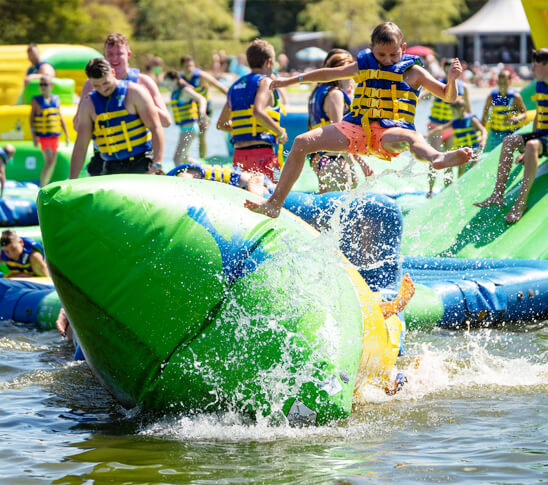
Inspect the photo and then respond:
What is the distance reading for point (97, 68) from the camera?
575 cm

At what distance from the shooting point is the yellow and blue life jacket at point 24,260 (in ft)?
24.8

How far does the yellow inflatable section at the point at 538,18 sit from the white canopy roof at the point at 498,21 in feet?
105

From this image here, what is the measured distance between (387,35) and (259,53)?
7.74 feet

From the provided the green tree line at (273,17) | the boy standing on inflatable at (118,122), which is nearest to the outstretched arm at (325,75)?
the boy standing on inflatable at (118,122)

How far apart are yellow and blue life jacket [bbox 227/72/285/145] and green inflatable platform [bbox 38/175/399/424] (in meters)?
2.86

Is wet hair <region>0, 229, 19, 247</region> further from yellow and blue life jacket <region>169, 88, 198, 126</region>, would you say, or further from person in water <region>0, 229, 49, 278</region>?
yellow and blue life jacket <region>169, 88, 198, 126</region>

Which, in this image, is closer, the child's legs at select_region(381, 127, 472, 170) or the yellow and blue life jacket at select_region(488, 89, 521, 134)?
the child's legs at select_region(381, 127, 472, 170)

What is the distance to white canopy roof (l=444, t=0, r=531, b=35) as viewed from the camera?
3944 centimetres

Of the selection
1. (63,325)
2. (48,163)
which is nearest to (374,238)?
(63,325)

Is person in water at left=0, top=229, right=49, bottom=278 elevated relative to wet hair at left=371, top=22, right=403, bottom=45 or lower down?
lower down

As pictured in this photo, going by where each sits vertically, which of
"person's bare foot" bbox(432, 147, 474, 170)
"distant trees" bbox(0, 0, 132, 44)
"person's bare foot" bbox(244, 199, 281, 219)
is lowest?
"person's bare foot" bbox(244, 199, 281, 219)

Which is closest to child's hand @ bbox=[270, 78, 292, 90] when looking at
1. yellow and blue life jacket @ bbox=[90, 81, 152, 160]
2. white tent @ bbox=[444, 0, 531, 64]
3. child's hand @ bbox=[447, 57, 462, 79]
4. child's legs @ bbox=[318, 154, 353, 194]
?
child's hand @ bbox=[447, 57, 462, 79]

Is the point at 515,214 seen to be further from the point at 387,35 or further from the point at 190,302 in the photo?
the point at 190,302

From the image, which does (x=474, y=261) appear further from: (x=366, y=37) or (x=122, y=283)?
(x=366, y=37)
